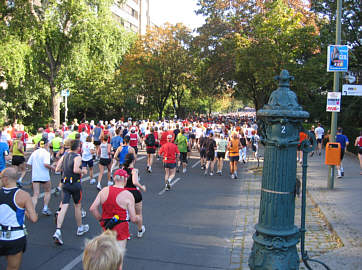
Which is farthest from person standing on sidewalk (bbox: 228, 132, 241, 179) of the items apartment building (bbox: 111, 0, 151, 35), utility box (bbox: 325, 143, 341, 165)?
apartment building (bbox: 111, 0, 151, 35)

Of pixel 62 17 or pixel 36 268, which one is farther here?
pixel 62 17

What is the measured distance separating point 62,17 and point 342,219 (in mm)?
21079

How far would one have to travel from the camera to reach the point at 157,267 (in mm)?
5703

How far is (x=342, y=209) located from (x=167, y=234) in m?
4.36

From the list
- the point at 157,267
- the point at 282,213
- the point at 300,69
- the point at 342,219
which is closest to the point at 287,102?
the point at 282,213

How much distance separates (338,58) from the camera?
10.5 metres

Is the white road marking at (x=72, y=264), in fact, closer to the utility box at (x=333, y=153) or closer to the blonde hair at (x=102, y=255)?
the blonde hair at (x=102, y=255)

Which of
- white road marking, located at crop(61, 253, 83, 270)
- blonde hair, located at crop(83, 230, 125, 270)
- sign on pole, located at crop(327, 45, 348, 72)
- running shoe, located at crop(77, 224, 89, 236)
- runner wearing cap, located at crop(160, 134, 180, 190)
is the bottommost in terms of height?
white road marking, located at crop(61, 253, 83, 270)

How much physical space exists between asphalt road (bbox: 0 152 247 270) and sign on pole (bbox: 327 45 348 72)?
4578mm

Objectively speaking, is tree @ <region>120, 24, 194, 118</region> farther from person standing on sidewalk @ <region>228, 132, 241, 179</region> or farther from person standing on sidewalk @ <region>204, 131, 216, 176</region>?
person standing on sidewalk @ <region>228, 132, 241, 179</region>

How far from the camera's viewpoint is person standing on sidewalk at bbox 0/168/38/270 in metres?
4.46

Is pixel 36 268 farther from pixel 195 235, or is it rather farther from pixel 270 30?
pixel 270 30

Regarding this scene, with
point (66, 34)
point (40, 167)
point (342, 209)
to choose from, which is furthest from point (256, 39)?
point (40, 167)

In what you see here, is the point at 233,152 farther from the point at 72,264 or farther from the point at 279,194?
the point at 279,194
